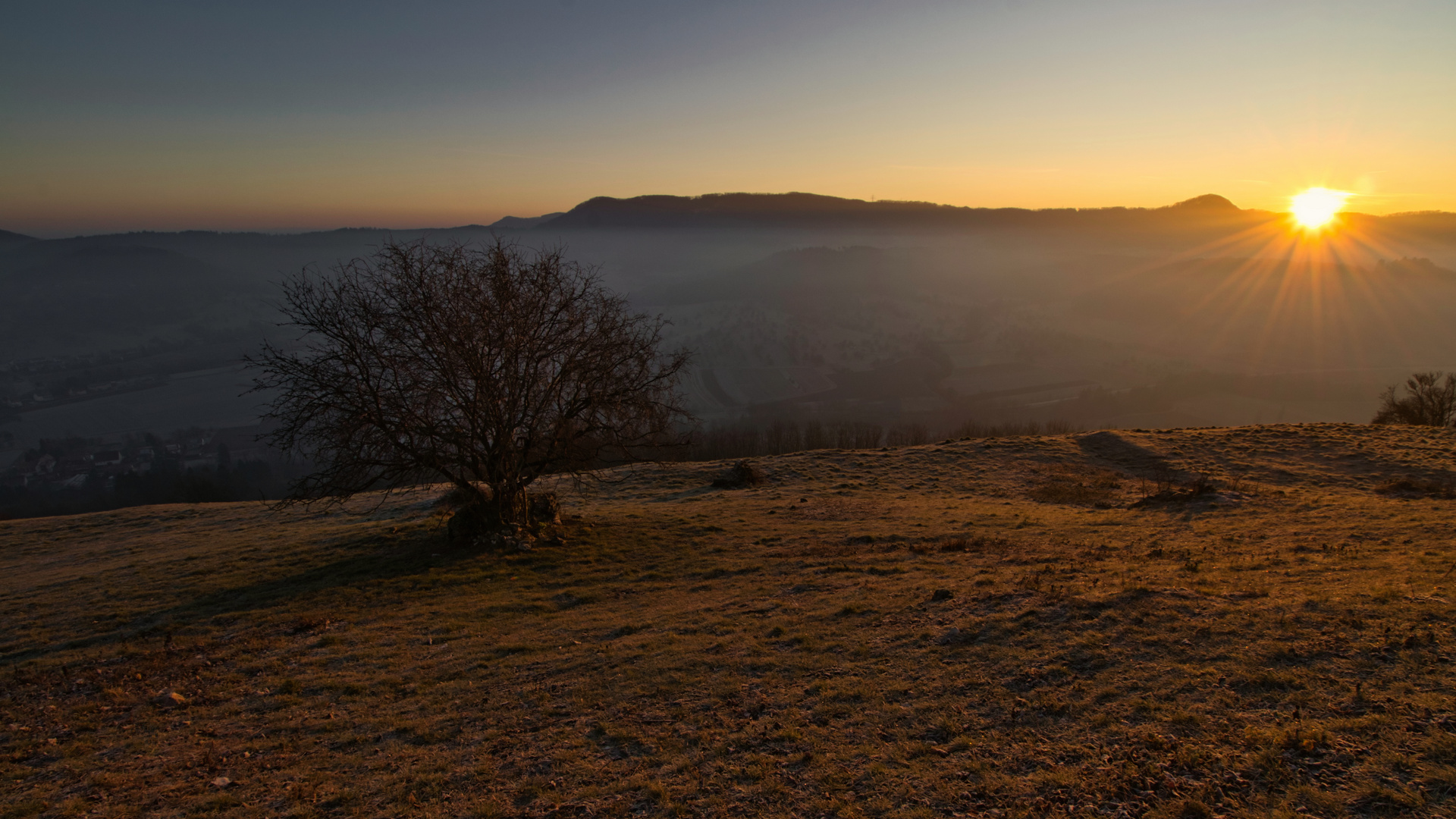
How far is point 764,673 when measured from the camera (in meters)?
9.09

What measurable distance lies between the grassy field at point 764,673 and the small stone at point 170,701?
0.13 feet

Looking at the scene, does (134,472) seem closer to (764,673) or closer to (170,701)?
(170,701)

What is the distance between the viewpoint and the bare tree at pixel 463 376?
15852 millimetres

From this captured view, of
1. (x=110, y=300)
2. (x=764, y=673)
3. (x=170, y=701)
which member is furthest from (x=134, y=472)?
(x=110, y=300)

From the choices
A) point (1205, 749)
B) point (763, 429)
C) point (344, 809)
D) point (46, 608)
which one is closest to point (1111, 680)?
point (1205, 749)

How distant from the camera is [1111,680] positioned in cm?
777

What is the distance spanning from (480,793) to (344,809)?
1.38m

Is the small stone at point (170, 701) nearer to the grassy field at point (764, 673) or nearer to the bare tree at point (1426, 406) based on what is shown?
the grassy field at point (764, 673)

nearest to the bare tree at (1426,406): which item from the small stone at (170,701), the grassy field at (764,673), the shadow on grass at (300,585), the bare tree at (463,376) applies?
the grassy field at (764,673)

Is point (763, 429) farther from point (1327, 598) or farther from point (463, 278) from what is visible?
point (1327, 598)

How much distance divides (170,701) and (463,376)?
9117mm

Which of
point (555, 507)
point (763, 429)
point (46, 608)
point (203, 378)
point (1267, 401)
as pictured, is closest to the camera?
point (46, 608)

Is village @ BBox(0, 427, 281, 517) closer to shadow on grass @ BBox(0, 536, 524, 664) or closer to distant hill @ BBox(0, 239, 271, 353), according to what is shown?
shadow on grass @ BBox(0, 536, 524, 664)

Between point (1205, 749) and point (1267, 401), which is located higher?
point (1205, 749)
